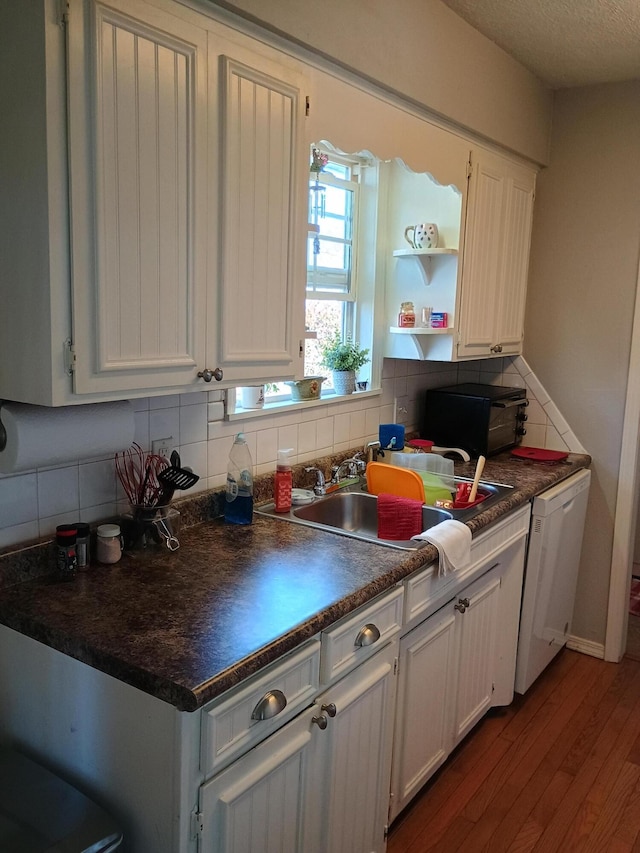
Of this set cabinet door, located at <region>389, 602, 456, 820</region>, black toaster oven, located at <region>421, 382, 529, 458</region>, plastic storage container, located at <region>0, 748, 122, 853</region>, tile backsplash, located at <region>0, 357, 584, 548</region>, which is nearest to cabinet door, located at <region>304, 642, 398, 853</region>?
cabinet door, located at <region>389, 602, 456, 820</region>

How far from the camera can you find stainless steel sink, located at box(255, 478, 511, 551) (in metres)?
2.26

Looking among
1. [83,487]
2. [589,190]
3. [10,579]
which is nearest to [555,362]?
[589,190]

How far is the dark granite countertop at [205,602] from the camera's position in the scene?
129cm

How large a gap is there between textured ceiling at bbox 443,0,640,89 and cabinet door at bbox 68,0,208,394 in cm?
131

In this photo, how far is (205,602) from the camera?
5.09ft

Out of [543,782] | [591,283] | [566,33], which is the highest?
[566,33]

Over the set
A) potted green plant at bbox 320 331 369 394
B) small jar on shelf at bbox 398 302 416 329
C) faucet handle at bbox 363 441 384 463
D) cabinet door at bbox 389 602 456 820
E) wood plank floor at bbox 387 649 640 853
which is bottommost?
wood plank floor at bbox 387 649 640 853

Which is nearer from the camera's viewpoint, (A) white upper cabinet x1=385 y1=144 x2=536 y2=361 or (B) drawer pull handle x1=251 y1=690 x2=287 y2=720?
(B) drawer pull handle x1=251 y1=690 x2=287 y2=720

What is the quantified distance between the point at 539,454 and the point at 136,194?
2273 mm

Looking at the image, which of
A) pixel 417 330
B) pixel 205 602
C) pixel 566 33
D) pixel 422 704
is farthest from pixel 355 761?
pixel 566 33

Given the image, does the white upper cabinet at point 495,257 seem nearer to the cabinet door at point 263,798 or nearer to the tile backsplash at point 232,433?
the tile backsplash at point 232,433

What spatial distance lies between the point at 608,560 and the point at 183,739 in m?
2.59

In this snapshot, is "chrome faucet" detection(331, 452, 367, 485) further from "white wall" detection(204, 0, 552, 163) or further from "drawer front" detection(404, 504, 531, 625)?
"white wall" detection(204, 0, 552, 163)

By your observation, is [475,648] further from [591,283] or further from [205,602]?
[591,283]
